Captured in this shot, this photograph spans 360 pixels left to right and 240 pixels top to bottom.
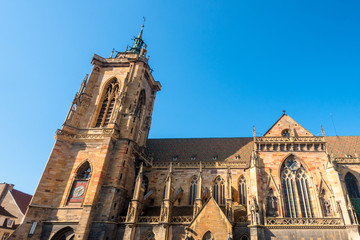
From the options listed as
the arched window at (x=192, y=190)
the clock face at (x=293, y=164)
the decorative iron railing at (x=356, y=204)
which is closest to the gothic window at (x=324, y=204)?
the clock face at (x=293, y=164)

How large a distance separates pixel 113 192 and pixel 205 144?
14.2 m

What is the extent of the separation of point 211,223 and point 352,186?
1563cm

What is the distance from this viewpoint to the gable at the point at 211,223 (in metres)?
Result: 17.6

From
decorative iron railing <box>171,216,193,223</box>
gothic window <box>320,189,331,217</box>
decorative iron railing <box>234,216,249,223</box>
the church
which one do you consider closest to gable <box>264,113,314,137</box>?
the church

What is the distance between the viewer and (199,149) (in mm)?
30406

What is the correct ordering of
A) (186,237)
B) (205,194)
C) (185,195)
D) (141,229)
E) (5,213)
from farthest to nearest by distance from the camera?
(5,213) < (185,195) < (205,194) < (141,229) < (186,237)

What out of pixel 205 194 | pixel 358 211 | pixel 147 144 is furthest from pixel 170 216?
pixel 358 211

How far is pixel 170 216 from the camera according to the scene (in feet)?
66.2

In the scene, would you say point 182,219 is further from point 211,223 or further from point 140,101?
point 140,101

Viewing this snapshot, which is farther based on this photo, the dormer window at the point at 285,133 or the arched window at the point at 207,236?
the dormer window at the point at 285,133

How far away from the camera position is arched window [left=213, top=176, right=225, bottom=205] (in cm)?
2467

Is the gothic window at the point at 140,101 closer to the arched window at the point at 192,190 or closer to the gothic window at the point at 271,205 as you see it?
the arched window at the point at 192,190

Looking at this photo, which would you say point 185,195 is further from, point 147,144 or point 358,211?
point 358,211

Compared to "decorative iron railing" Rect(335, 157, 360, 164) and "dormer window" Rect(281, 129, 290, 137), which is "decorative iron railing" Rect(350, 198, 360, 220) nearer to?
"decorative iron railing" Rect(335, 157, 360, 164)
